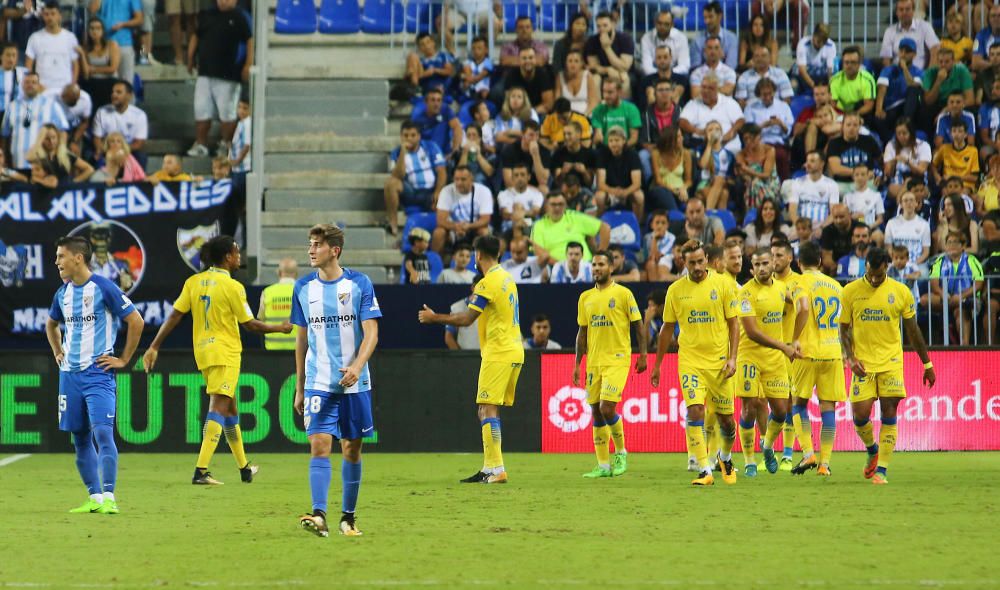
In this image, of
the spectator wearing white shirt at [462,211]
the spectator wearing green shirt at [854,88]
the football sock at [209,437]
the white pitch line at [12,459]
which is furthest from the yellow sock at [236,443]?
the spectator wearing green shirt at [854,88]

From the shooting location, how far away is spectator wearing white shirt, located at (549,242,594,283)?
63.4 ft

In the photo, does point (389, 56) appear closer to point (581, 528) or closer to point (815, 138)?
point (815, 138)

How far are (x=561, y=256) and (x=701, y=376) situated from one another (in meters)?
6.51

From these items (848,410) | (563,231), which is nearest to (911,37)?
(563,231)

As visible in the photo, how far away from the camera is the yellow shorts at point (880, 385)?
45.9 feet

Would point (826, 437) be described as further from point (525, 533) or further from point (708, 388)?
point (525, 533)

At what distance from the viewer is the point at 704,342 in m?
14.0

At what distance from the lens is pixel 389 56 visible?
24688 millimetres

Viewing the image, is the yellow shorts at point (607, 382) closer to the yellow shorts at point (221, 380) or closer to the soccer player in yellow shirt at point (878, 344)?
the soccer player in yellow shirt at point (878, 344)

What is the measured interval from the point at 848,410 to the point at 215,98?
36.9 feet

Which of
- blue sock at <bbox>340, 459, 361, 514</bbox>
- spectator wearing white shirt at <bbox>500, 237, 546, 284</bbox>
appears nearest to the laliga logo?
spectator wearing white shirt at <bbox>500, 237, 546, 284</bbox>

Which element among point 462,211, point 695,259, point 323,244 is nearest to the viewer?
point 323,244

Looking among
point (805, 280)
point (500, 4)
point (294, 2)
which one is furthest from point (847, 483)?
point (294, 2)

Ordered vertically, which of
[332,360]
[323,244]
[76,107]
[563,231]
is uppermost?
[76,107]
